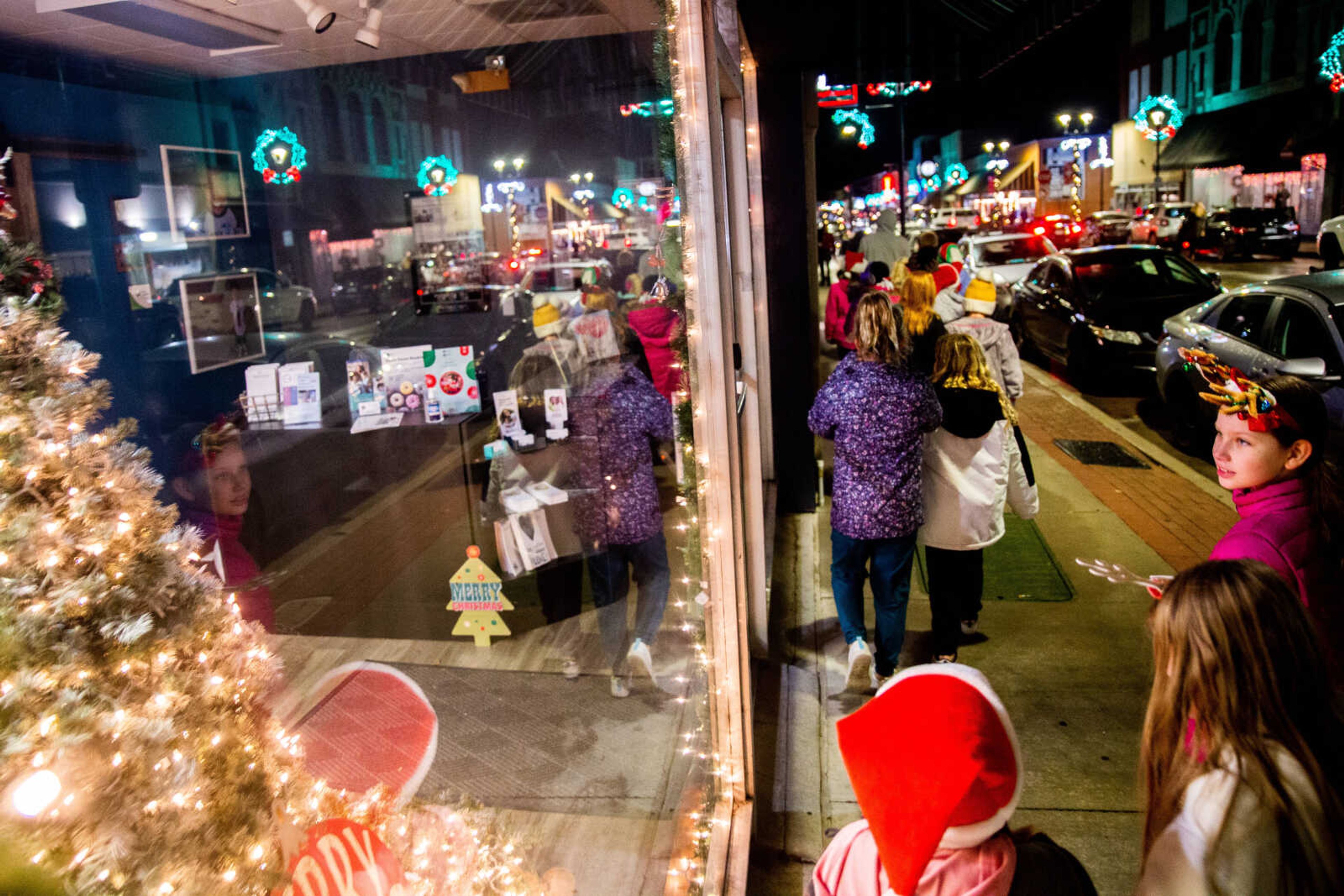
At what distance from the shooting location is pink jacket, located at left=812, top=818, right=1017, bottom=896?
172 cm

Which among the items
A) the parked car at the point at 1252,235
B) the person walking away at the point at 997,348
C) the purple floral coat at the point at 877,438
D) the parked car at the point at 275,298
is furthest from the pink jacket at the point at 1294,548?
the parked car at the point at 1252,235

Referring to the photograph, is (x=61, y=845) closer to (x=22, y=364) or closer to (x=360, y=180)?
(x=22, y=364)

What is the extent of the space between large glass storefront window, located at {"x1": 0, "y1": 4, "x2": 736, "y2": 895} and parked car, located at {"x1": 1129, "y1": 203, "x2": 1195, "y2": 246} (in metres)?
24.5

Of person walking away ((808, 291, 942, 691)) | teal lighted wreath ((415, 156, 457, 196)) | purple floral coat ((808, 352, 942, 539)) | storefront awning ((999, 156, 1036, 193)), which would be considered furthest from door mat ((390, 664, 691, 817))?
storefront awning ((999, 156, 1036, 193))

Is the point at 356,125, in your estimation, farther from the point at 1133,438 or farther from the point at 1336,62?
the point at 1336,62

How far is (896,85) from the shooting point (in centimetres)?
2533

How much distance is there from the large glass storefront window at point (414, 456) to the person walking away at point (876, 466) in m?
0.79

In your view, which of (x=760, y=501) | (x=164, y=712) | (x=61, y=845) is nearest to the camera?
(x=61, y=845)

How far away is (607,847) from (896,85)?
25233mm

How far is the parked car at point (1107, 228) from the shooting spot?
29719 millimetres

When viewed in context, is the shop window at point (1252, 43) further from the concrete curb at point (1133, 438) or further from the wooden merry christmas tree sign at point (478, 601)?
the wooden merry christmas tree sign at point (478, 601)

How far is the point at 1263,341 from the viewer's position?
7.84m

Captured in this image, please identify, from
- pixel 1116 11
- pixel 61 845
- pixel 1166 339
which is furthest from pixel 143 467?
pixel 1116 11

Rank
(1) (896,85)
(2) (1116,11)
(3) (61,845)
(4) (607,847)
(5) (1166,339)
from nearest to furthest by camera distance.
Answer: (3) (61,845), (4) (607,847), (5) (1166,339), (1) (896,85), (2) (1116,11)
